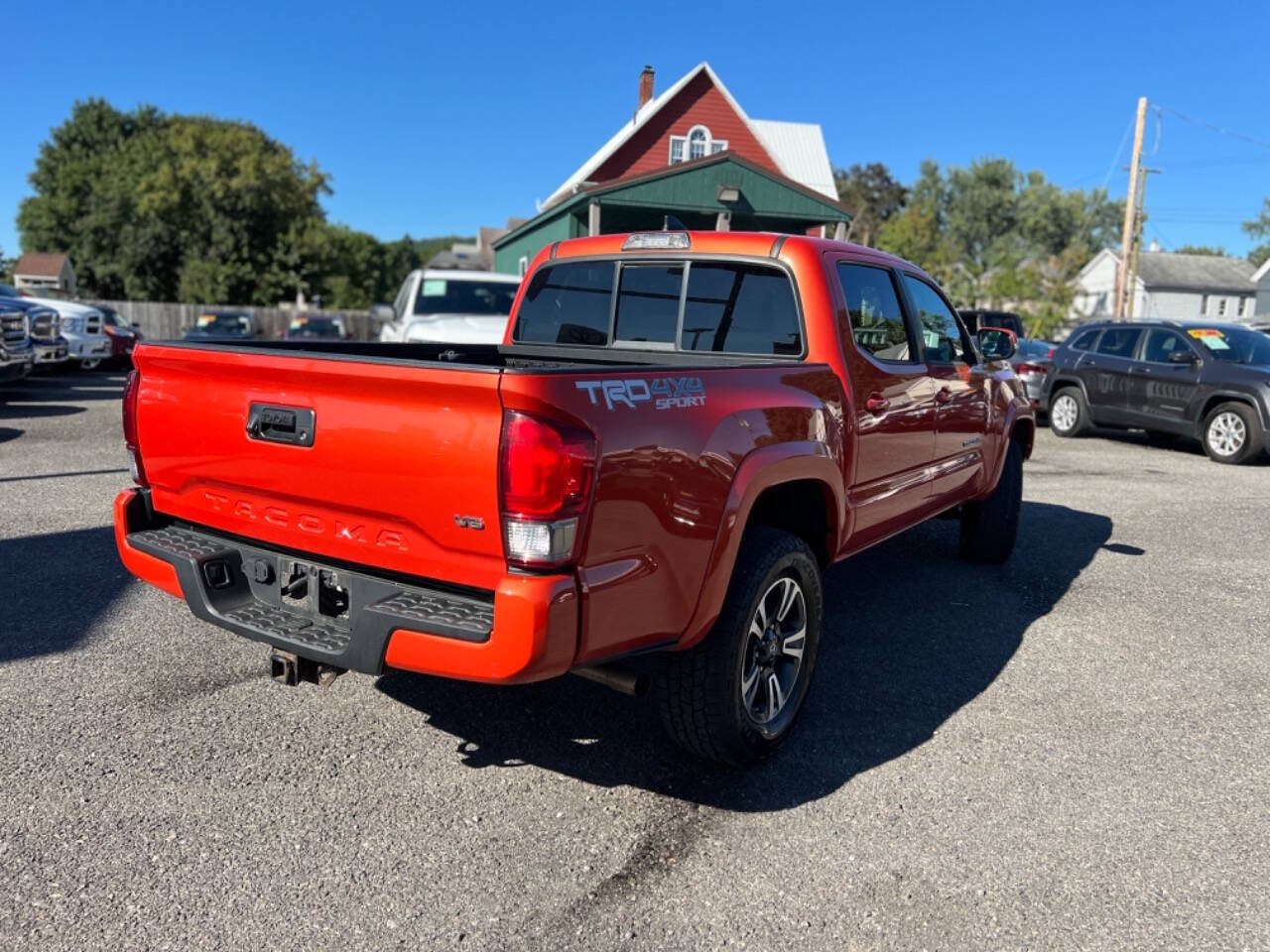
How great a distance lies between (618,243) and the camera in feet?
15.1

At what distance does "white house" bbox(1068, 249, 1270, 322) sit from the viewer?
63.2m

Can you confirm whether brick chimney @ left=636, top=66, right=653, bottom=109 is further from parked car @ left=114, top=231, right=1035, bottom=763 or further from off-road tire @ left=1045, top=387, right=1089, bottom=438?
parked car @ left=114, top=231, right=1035, bottom=763

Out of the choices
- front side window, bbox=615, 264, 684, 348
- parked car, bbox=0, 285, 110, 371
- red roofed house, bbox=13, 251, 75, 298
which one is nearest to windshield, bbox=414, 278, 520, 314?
front side window, bbox=615, 264, 684, 348

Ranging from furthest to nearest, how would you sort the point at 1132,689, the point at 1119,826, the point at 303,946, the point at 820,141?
the point at 820,141 < the point at 1132,689 < the point at 1119,826 < the point at 303,946

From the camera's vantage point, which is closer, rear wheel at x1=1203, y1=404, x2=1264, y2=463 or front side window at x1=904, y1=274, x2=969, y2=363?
front side window at x1=904, y1=274, x2=969, y2=363

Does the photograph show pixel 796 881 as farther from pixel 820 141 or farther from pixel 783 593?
pixel 820 141

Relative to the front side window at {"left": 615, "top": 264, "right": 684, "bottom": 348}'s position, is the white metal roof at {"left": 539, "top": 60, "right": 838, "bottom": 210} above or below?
above

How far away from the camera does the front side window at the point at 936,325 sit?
4.96 meters

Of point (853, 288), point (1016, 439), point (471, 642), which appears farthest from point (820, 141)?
point (471, 642)

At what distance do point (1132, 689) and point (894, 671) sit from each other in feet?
3.56

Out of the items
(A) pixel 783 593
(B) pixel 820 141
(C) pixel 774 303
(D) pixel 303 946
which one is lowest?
(D) pixel 303 946

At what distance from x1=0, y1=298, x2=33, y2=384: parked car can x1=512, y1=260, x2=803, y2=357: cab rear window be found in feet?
31.3

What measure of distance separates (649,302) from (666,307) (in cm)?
11

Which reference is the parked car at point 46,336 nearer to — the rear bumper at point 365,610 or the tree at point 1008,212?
the rear bumper at point 365,610
